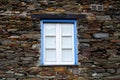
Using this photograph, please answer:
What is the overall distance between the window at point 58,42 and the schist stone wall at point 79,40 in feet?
0.53

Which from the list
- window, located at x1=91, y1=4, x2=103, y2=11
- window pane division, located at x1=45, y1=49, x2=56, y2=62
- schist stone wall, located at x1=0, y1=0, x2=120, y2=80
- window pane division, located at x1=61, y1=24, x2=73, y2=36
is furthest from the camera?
window, located at x1=91, y1=4, x2=103, y2=11

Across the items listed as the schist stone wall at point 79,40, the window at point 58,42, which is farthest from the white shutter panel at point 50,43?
the schist stone wall at point 79,40

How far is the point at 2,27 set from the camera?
10.2 metres

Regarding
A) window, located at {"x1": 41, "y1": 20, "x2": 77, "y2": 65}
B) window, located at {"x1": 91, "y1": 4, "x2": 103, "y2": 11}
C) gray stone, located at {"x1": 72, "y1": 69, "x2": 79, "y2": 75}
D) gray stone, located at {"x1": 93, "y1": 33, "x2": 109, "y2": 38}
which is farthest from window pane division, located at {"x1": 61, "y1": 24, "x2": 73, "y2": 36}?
gray stone, located at {"x1": 72, "y1": 69, "x2": 79, "y2": 75}

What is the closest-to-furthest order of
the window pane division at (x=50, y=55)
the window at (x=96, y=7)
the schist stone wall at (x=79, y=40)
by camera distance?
the schist stone wall at (x=79, y=40)
the window pane division at (x=50, y=55)
the window at (x=96, y=7)

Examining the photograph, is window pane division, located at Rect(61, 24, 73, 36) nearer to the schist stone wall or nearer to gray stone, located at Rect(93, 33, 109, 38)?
the schist stone wall

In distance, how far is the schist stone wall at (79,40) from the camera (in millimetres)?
10070

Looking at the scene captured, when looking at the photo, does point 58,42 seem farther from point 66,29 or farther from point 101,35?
point 101,35

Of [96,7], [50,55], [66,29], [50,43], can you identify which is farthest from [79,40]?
[96,7]

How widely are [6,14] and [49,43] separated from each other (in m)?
1.59

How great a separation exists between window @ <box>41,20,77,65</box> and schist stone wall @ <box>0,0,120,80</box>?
16 cm

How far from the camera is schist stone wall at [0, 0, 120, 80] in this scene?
1007 centimetres

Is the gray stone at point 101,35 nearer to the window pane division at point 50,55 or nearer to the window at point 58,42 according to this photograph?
the window at point 58,42

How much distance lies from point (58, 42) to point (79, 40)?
0.64 m
